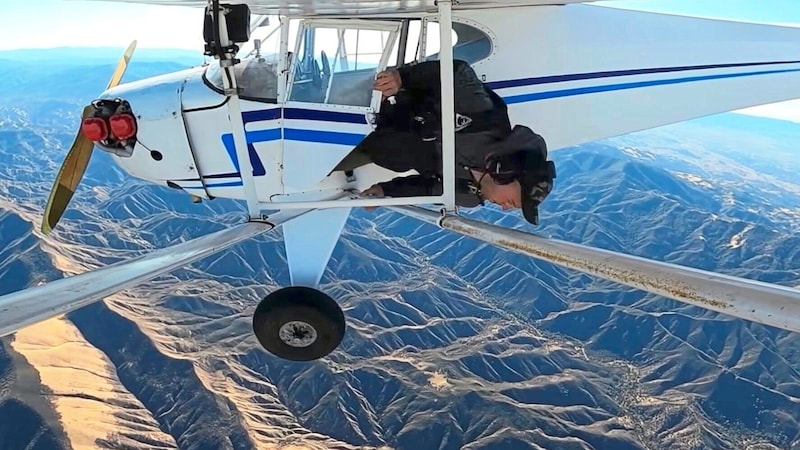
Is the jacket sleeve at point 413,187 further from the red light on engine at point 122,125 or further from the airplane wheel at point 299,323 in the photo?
the red light on engine at point 122,125

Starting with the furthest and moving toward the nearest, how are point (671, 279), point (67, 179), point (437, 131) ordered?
point (67, 179) → point (437, 131) → point (671, 279)

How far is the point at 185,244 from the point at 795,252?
163836mm

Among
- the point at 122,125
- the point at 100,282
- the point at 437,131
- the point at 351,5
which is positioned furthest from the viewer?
the point at 122,125

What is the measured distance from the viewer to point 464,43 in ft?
16.0

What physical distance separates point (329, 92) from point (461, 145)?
1050 millimetres

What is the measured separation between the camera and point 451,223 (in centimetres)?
424

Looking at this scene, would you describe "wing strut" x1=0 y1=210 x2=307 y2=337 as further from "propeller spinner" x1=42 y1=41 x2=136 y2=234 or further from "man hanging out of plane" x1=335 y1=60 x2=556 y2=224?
"propeller spinner" x1=42 y1=41 x2=136 y2=234

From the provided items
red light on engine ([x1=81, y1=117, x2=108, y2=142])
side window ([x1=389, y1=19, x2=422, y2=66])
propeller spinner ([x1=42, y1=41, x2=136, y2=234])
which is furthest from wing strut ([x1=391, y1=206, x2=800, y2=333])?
propeller spinner ([x1=42, y1=41, x2=136, y2=234])

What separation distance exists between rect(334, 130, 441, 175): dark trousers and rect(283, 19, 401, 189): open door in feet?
0.30

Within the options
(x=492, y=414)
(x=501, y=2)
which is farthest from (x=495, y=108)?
(x=492, y=414)

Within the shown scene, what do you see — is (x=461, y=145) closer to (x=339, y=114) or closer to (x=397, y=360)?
(x=339, y=114)

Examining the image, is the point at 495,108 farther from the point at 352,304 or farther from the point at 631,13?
the point at 352,304

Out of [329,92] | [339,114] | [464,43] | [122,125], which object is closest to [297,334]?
[339,114]

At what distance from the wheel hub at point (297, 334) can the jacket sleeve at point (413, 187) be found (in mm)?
1149
